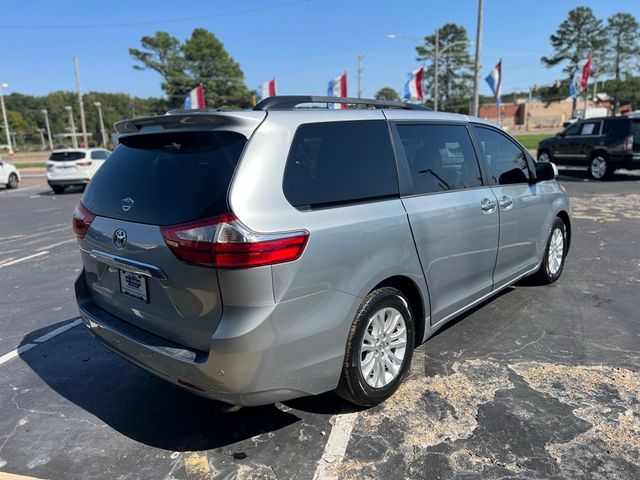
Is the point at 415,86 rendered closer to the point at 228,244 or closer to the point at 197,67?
the point at 228,244

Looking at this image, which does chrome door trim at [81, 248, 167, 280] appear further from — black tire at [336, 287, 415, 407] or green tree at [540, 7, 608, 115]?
green tree at [540, 7, 608, 115]

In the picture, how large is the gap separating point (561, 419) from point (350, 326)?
141 centimetres

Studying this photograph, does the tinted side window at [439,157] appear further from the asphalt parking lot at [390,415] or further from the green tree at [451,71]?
the green tree at [451,71]

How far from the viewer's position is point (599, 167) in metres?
15.4

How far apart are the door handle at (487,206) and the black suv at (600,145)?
42.5ft

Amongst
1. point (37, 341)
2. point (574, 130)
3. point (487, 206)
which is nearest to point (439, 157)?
point (487, 206)

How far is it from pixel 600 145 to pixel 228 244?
15856 millimetres

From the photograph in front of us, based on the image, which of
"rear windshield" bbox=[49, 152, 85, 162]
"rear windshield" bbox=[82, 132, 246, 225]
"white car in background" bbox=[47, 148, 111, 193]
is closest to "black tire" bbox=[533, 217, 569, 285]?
"rear windshield" bbox=[82, 132, 246, 225]

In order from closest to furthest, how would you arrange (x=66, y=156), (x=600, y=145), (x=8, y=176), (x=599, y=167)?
(x=600, y=145) < (x=599, y=167) < (x=66, y=156) < (x=8, y=176)

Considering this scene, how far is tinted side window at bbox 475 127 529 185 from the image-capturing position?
423cm

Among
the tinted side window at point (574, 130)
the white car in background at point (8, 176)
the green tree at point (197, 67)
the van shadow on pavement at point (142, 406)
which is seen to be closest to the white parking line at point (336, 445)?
the van shadow on pavement at point (142, 406)

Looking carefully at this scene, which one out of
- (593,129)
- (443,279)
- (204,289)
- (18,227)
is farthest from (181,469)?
(593,129)

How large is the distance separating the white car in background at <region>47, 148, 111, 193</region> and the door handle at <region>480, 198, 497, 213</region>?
1577 cm

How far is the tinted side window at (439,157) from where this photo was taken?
3.36 metres
